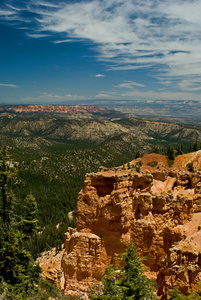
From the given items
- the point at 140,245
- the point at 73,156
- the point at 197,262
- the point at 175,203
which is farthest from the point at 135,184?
the point at 73,156

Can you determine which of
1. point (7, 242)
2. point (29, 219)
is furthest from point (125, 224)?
point (29, 219)

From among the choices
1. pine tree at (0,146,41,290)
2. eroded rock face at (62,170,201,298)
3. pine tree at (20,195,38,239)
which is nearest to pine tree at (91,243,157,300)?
eroded rock face at (62,170,201,298)

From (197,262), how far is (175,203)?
6.59 meters

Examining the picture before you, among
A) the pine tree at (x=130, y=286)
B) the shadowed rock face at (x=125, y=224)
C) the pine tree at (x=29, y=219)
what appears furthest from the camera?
the pine tree at (x=29, y=219)

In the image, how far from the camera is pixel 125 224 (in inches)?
861

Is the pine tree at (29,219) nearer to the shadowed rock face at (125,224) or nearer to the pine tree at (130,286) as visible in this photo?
the shadowed rock face at (125,224)

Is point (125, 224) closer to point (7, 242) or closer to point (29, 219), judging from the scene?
point (7, 242)

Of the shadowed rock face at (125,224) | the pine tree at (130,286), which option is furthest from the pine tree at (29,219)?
the pine tree at (130,286)

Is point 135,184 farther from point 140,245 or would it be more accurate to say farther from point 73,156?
point 73,156

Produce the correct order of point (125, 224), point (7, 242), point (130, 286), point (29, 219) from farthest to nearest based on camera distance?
point (29, 219), point (125, 224), point (7, 242), point (130, 286)

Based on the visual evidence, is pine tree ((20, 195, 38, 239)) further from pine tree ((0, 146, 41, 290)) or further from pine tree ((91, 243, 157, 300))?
pine tree ((91, 243, 157, 300))

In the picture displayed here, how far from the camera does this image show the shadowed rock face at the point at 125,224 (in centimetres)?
2056

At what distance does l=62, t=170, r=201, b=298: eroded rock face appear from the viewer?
20.6 metres

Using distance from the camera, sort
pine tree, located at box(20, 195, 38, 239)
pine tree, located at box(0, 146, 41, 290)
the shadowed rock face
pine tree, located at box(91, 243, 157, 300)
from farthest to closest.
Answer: pine tree, located at box(20, 195, 38, 239)
the shadowed rock face
pine tree, located at box(0, 146, 41, 290)
pine tree, located at box(91, 243, 157, 300)
